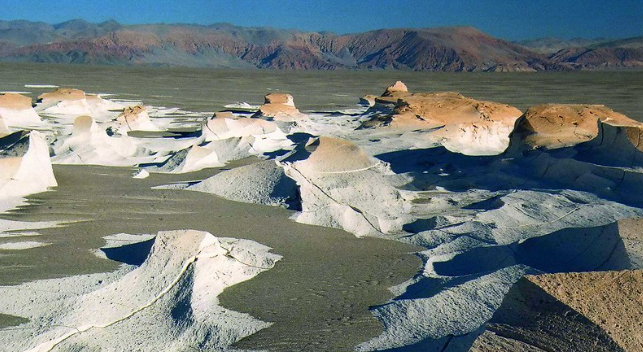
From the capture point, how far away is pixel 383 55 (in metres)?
159

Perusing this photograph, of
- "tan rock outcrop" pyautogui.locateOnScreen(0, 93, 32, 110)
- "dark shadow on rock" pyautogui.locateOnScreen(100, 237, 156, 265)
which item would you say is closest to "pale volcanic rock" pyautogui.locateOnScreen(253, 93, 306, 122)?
"tan rock outcrop" pyautogui.locateOnScreen(0, 93, 32, 110)

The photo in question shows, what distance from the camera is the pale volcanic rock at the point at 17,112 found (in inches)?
563

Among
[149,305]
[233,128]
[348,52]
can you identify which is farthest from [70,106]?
[348,52]

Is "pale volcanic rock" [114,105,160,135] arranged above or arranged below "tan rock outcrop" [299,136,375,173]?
below

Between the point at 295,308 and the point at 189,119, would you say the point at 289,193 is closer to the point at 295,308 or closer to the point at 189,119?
the point at 295,308

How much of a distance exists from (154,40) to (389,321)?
19106 cm

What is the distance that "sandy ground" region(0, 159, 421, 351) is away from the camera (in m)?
4.23

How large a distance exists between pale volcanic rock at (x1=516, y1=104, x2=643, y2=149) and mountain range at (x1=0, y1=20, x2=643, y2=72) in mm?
115282

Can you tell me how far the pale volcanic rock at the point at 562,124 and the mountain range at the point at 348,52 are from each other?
115282 millimetres

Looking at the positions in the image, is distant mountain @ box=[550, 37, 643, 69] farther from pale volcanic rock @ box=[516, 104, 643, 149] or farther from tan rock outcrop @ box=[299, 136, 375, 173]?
tan rock outcrop @ box=[299, 136, 375, 173]

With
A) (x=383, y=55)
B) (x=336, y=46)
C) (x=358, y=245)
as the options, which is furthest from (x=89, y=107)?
(x=336, y=46)

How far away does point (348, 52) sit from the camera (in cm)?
18000

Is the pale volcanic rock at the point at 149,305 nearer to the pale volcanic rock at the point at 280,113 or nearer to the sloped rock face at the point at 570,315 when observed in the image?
the sloped rock face at the point at 570,315

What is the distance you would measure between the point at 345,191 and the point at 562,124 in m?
4.01
